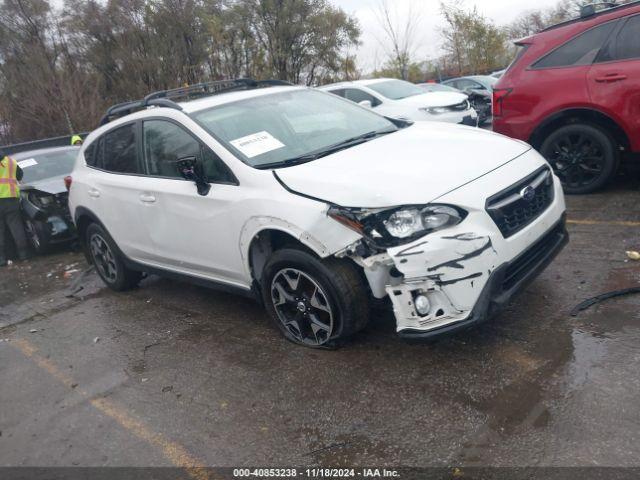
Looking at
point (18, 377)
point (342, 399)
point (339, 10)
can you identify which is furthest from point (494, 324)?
point (339, 10)

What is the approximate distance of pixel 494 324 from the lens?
12.8 ft

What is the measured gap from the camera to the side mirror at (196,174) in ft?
13.1

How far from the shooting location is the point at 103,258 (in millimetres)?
5945

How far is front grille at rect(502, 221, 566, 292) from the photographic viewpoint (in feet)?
11.1

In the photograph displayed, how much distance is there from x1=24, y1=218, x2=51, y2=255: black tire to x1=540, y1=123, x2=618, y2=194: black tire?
257 inches

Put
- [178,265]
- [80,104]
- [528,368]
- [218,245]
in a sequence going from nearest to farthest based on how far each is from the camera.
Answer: [528,368] → [218,245] → [178,265] → [80,104]

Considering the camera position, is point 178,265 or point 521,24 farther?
point 521,24

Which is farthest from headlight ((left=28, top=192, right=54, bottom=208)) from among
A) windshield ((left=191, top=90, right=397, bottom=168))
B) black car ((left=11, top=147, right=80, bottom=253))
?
windshield ((left=191, top=90, right=397, bottom=168))

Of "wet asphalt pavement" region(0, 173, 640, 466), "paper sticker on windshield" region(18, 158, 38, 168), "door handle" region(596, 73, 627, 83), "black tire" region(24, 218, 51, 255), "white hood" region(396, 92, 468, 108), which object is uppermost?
"door handle" region(596, 73, 627, 83)

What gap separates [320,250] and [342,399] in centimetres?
88

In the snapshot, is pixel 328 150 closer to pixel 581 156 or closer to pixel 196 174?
pixel 196 174

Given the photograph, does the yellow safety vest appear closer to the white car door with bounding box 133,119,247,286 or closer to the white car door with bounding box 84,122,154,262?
the white car door with bounding box 84,122,154,262

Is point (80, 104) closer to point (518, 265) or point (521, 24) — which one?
point (518, 265)

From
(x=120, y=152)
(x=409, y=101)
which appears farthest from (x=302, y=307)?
(x=409, y=101)
